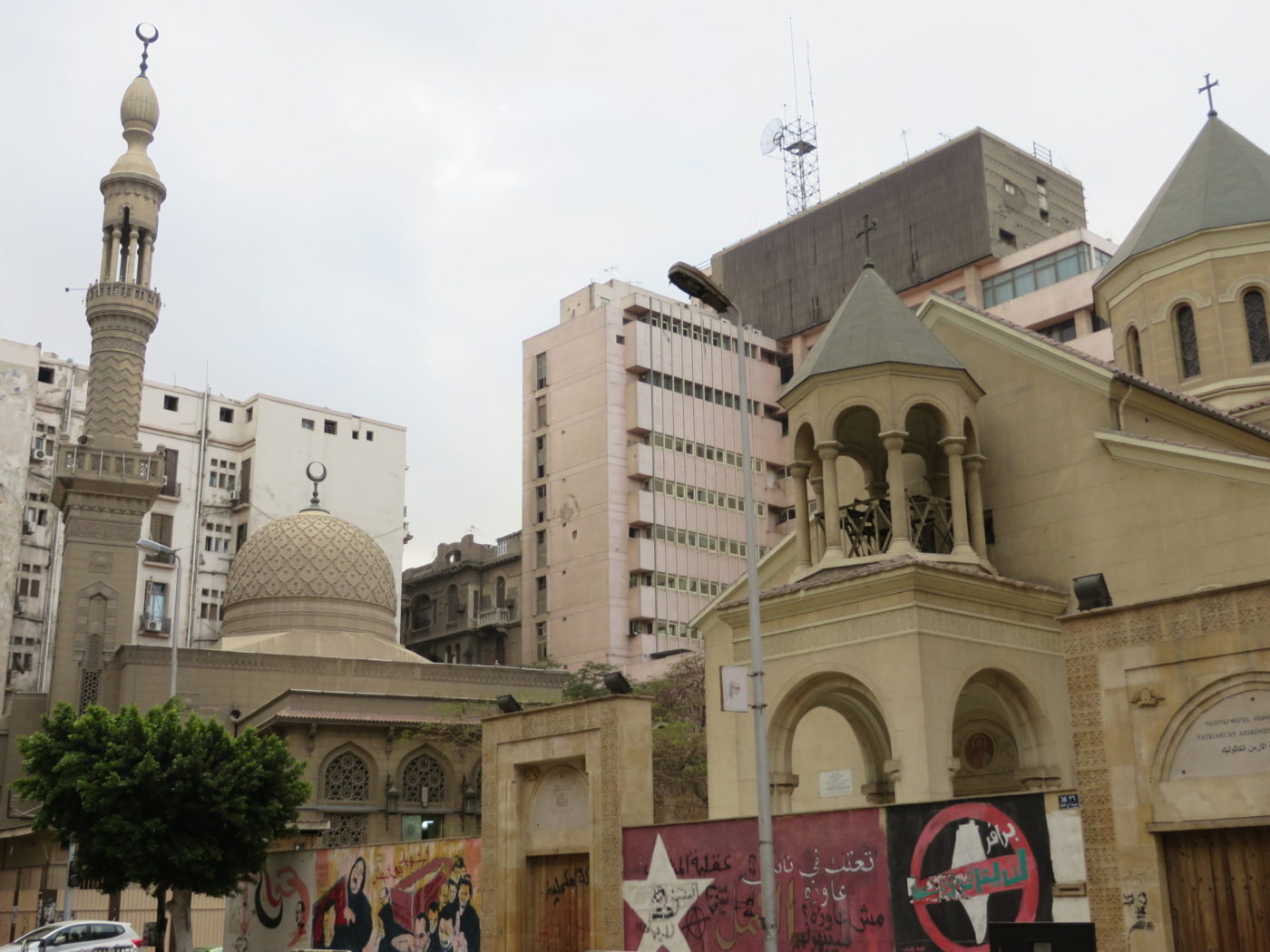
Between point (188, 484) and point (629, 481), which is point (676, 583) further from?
point (188, 484)

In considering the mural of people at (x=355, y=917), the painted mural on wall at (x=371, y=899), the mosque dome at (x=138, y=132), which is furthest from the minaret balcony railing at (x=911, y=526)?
the mosque dome at (x=138, y=132)

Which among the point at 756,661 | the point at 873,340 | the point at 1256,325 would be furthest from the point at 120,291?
the point at 756,661

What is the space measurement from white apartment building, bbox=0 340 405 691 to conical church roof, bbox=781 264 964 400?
172ft

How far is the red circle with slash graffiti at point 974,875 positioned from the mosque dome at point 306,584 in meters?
32.9

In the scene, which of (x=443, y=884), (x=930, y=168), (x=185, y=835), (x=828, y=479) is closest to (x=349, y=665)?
(x=185, y=835)

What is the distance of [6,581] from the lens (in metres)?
69.8

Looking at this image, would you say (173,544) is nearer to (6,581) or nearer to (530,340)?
(6,581)

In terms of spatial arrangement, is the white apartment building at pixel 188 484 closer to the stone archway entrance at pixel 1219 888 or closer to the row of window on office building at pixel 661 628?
the row of window on office building at pixel 661 628

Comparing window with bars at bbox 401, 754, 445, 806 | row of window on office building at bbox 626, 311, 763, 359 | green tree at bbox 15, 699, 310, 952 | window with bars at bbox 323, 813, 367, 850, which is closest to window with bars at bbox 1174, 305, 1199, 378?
green tree at bbox 15, 699, 310, 952

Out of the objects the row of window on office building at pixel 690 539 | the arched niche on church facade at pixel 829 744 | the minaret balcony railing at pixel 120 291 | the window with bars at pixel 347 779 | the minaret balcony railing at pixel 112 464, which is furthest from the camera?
the row of window on office building at pixel 690 539

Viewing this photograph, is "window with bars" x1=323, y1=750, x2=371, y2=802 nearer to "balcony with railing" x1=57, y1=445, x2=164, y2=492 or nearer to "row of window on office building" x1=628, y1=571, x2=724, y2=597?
"balcony with railing" x1=57, y1=445, x2=164, y2=492

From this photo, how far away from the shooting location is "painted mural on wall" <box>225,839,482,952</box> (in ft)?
69.9

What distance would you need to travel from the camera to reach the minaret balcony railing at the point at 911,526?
22266 mm

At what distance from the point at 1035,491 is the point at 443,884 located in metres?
11.8
